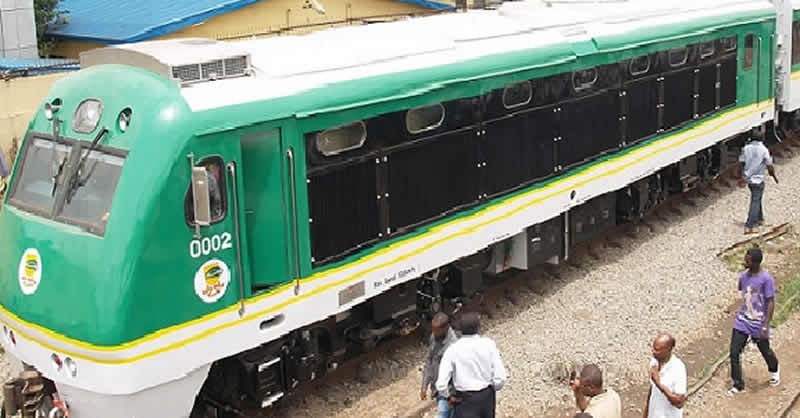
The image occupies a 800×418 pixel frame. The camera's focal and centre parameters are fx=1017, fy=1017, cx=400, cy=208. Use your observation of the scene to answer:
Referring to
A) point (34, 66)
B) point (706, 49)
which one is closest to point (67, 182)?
point (34, 66)

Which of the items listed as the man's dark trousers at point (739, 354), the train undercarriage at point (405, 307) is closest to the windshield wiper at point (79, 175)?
the train undercarriage at point (405, 307)

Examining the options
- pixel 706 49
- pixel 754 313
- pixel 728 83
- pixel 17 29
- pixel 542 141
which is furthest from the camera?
pixel 17 29

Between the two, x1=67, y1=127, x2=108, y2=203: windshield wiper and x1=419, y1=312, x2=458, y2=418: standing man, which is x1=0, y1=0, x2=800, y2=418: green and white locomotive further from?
x1=419, y1=312, x2=458, y2=418: standing man

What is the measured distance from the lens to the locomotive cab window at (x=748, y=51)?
1663 cm

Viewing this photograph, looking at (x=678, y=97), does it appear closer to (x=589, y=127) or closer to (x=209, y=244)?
(x=589, y=127)

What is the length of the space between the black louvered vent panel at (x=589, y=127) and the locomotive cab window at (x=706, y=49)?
2834mm

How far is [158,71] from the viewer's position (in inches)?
299

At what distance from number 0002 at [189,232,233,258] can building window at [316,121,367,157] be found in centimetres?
128

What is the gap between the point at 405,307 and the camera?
10.0 m

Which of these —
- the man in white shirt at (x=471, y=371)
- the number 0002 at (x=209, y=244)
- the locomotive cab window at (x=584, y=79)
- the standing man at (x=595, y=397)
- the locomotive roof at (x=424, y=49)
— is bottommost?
the man in white shirt at (x=471, y=371)

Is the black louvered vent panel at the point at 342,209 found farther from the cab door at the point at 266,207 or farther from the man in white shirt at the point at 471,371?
the man in white shirt at the point at 471,371

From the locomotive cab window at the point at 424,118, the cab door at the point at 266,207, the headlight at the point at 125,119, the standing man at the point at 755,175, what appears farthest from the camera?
the standing man at the point at 755,175

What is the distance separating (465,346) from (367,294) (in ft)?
6.11

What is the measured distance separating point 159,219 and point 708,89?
35.2 feet
